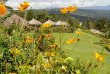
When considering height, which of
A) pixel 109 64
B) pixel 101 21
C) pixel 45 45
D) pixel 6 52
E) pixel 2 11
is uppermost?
pixel 2 11

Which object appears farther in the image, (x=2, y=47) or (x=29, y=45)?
(x=29, y=45)

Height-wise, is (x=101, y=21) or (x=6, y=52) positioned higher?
(x=6, y=52)

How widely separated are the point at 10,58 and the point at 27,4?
1177mm

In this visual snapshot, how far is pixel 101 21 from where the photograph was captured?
153 feet

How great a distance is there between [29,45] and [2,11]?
178 centimetres

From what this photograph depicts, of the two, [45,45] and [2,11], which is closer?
[2,11]

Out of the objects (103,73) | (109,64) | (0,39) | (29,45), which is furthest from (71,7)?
(109,64)

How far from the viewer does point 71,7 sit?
1.20 metres

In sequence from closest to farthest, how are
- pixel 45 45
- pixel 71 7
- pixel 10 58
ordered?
pixel 71 7 → pixel 10 58 → pixel 45 45

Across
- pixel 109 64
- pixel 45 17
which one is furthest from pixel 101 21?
pixel 109 64

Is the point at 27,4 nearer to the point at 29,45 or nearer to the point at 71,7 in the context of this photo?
the point at 71,7

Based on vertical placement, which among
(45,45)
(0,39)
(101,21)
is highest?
(0,39)

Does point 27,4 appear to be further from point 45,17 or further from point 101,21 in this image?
point 101,21

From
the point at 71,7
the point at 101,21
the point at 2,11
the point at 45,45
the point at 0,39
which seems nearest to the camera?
the point at 2,11
